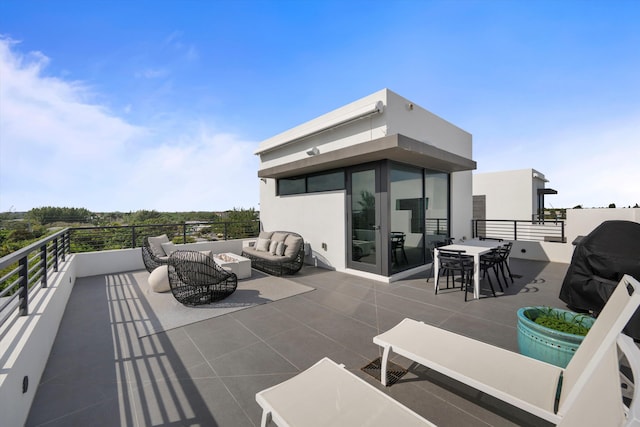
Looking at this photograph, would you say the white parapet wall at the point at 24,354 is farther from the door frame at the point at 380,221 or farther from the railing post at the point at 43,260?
the door frame at the point at 380,221

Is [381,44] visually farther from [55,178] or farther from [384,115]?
[55,178]

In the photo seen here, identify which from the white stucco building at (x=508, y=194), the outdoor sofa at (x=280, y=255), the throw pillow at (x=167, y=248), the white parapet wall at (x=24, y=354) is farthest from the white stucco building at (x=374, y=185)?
the white stucco building at (x=508, y=194)

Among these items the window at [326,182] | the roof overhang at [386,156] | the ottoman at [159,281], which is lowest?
the ottoman at [159,281]

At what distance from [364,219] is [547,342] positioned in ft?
14.3

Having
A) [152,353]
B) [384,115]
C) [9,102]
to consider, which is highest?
[9,102]

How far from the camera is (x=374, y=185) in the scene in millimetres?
6098

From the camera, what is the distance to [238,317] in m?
3.94

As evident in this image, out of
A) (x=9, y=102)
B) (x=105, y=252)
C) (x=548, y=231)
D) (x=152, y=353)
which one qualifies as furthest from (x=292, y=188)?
(x=548, y=231)

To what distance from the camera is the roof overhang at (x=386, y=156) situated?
499 cm

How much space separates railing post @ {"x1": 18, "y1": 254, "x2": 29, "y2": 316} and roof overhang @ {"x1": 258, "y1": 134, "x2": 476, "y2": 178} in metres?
5.04

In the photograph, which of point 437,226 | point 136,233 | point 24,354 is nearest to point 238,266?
point 136,233

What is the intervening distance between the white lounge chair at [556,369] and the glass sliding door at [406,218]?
3481 millimetres

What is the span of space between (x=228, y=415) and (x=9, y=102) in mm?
11254

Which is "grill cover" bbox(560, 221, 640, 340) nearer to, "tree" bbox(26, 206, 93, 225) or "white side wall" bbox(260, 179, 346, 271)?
"white side wall" bbox(260, 179, 346, 271)
